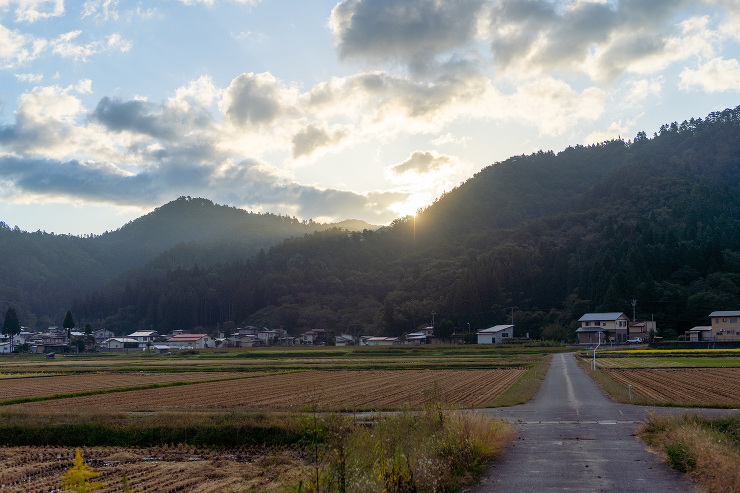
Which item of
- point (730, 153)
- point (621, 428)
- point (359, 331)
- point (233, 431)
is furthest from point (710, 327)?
point (730, 153)

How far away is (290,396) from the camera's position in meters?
30.0

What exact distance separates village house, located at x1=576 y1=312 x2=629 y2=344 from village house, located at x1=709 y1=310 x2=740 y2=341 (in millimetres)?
12349

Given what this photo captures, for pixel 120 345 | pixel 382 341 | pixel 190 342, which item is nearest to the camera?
pixel 382 341

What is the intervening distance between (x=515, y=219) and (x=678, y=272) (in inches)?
3099

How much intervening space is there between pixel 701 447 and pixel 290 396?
21.1 m

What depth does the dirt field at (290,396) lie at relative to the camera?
25.6 m

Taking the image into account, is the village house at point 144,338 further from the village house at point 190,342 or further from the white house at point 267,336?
the white house at point 267,336

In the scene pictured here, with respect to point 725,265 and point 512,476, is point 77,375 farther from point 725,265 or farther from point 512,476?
point 725,265

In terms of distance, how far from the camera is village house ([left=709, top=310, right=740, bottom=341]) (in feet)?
255

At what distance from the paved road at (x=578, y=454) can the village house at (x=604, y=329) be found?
66.2m

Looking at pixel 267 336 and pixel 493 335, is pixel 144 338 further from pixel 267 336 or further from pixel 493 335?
pixel 493 335

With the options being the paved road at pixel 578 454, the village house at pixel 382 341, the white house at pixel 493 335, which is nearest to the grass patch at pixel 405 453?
the paved road at pixel 578 454

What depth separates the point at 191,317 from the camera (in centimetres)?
15150

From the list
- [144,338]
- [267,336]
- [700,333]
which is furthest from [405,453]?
[144,338]
